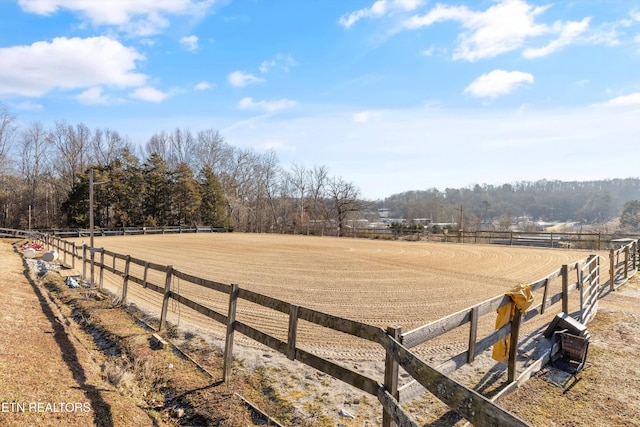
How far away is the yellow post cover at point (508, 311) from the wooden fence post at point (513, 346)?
51 millimetres

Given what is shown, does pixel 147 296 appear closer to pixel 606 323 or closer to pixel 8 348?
pixel 8 348

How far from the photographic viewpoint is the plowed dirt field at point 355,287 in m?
6.86

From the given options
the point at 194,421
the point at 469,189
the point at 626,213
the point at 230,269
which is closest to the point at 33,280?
the point at 230,269

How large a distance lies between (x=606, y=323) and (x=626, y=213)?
69.4 m

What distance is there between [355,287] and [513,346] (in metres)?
7.05

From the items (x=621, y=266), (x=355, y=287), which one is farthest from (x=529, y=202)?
(x=355, y=287)

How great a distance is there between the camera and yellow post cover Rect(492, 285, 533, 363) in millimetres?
4496

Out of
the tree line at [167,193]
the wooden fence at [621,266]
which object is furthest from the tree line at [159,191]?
the wooden fence at [621,266]

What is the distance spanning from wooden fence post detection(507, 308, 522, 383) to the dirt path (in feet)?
14.1

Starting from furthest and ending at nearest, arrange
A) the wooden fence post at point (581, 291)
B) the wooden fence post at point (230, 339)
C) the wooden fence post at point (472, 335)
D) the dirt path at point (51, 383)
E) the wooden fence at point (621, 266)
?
the wooden fence at point (621, 266) < the wooden fence post at point (581, 291) < the wooden fence post at point (230, 339) < the wooden fence post at point (472, 335) < the dirt path at point (51, 383)

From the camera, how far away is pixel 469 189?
159125 millimetres

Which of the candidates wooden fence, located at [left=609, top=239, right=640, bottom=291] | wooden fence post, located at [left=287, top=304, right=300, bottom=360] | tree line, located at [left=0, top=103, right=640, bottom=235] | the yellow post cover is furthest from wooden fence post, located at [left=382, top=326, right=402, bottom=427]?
tree line, located at [left=0, top=103, right=640, bottom=235]

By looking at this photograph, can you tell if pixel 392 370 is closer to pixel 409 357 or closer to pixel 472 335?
pixel 409 357

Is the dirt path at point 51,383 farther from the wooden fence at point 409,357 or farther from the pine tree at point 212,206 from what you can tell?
the pine tree at point 212,206
